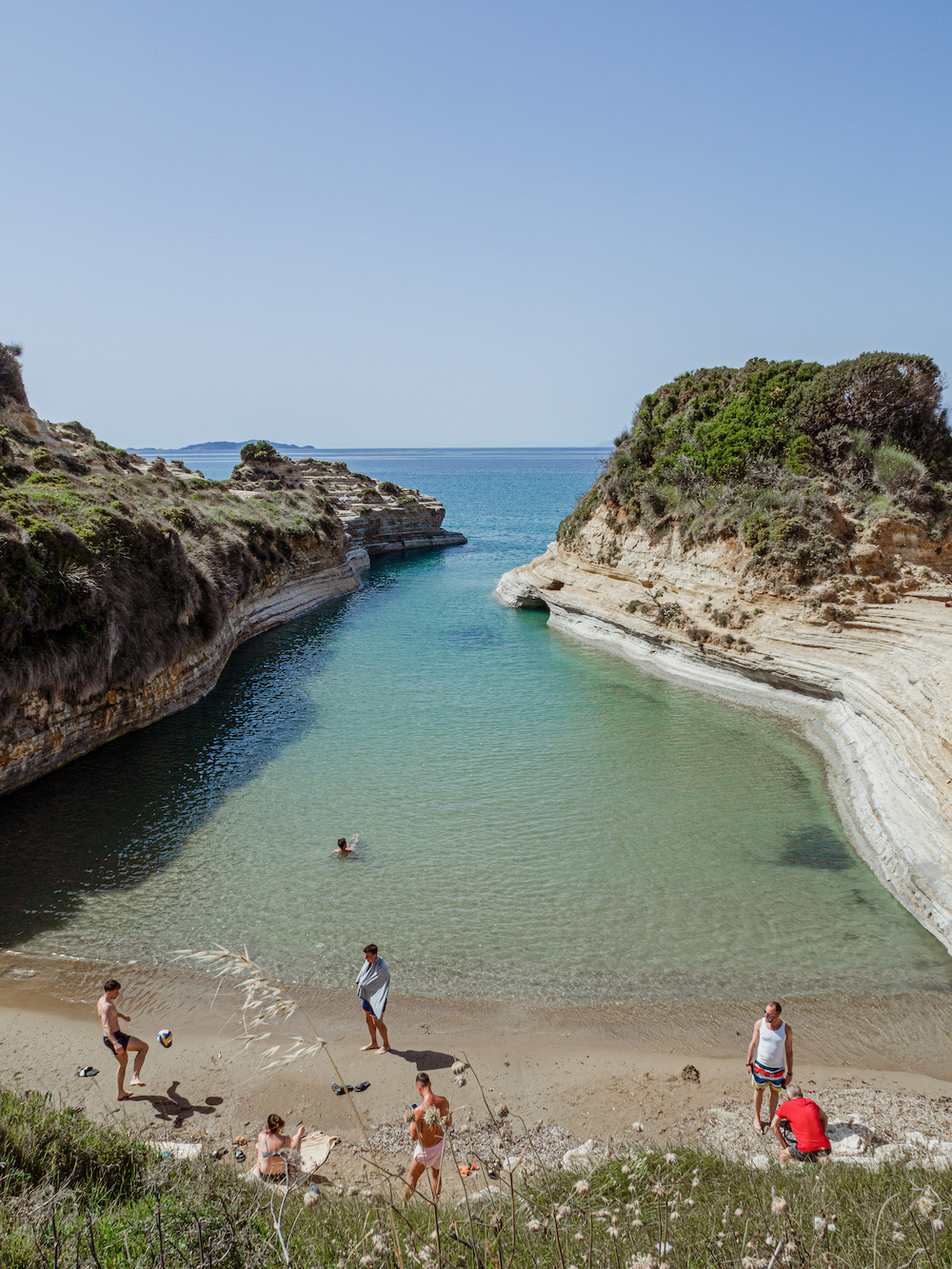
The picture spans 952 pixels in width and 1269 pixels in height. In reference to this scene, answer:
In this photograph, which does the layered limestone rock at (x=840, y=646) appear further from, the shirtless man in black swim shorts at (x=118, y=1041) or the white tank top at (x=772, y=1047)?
the shirtless man in black swim shorts at (x=118, y=1041)

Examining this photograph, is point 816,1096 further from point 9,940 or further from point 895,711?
point 9,940

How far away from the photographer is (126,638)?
64.2 feet

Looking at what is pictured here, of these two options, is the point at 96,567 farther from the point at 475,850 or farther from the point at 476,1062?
the point at 476,1062

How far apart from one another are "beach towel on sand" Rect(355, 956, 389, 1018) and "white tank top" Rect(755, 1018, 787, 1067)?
14.2ft

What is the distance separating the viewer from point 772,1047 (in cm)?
749

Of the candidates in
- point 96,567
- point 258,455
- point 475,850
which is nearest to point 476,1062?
point 475,850

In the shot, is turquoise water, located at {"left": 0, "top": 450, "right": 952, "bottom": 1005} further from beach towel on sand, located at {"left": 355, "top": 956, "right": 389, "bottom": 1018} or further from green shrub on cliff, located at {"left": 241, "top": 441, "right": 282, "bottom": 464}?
green shrub on cliff, located at {"left": 241, "top": 441, "right": 282, "bottom": 464}

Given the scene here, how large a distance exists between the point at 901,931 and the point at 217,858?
1187cm

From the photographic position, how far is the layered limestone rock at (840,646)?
1291 centimetres

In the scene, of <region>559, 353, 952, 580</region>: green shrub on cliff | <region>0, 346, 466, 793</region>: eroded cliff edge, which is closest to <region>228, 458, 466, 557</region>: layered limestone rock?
<region>0, 346, 466, 793</region>: eroded cliff edge

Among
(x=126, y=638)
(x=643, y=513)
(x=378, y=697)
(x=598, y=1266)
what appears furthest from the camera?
(x=643, y=513)

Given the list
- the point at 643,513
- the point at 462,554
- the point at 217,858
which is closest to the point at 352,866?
the point at 217,858

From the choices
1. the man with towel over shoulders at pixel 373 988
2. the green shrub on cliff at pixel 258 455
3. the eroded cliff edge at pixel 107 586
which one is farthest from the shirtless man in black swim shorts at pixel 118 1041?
the green shrub on cliff at pixel 258 455

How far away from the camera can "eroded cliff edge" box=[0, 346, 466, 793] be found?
16.2 metres
